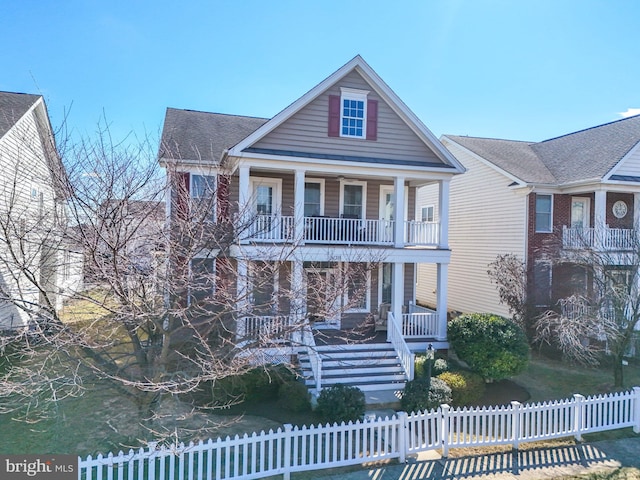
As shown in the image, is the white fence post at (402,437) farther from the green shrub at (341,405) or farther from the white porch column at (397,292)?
the white porch column at (397,292)

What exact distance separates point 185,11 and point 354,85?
19.0 ft

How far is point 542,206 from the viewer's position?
18938 mm

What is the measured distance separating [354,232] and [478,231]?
987 centimetres

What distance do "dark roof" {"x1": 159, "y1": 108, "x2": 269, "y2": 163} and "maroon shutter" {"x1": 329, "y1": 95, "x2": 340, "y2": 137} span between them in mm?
4332

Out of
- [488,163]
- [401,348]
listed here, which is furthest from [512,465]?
[488,163]

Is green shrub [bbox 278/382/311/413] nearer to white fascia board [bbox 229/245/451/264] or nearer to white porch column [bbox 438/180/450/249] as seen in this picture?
white fascia board [bbox 229/245/451/264]

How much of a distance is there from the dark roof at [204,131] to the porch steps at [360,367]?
789 cm

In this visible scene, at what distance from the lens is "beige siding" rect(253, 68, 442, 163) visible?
45.1 feet

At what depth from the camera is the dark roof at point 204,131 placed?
15.4 metres

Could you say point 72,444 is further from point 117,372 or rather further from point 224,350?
point 224,350

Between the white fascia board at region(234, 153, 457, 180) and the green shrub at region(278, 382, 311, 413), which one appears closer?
the green shrub at region(278, 382, 311, 413)

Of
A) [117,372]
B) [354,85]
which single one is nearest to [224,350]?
[117,372]

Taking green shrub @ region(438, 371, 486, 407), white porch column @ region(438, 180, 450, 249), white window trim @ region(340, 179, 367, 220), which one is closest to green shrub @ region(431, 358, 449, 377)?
green shrub @ region(438, 371, 486, 407)

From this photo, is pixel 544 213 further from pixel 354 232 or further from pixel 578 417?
pixel 578 417
